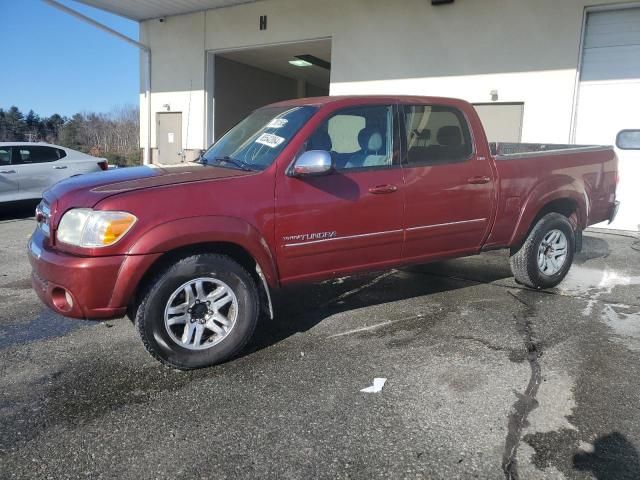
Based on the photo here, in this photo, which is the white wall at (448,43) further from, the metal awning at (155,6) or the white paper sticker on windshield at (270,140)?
the white paper sticker on windshield at (270,140)

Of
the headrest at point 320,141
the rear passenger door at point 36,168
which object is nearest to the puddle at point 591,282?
the headrest at point 320,141

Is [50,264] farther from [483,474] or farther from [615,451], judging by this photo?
[615,451]

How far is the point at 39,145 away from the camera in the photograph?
10.8 metres

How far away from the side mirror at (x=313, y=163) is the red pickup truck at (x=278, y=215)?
10 millimetres

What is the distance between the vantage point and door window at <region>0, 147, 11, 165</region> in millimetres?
10148

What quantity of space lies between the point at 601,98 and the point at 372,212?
7607 millimetres

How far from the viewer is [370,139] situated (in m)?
4.27

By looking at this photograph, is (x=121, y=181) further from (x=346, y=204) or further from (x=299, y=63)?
(x=299, y=63)

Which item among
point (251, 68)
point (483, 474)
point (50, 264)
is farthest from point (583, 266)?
point (251, 68)

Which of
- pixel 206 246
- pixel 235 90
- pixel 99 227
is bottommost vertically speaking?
pixel 206 246

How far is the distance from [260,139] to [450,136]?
1.79m

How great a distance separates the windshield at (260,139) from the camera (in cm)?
391

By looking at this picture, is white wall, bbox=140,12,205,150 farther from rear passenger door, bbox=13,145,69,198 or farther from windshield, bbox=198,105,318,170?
windshield, bbox=198,105,318,170

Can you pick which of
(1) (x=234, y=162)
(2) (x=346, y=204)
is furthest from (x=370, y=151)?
(1) (x=234, y=162)
